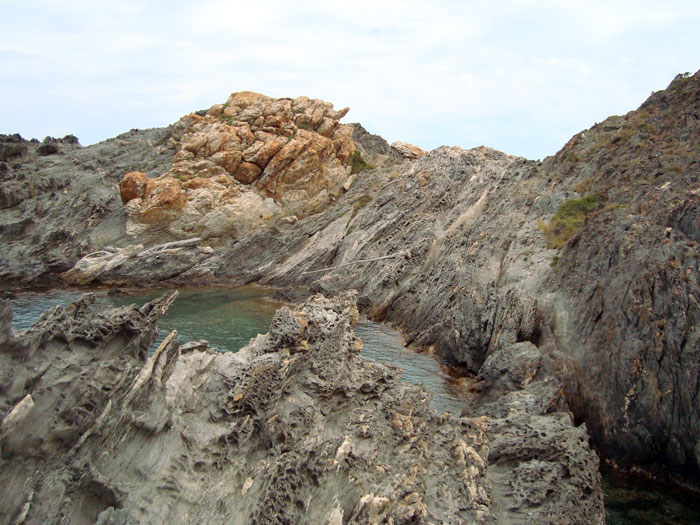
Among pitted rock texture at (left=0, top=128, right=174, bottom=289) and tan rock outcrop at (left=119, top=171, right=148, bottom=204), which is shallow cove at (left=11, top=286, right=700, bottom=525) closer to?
pitted rock texture at (left=0, top=128, right=174, bottom=289)

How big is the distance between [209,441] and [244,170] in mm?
51186

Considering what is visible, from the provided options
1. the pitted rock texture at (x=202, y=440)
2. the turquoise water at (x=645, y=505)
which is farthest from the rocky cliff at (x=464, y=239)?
the pitted rock texture at (x=202, y=440)

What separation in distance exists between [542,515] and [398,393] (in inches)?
251

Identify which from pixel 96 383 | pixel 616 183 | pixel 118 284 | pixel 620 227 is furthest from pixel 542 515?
pixel 118 284

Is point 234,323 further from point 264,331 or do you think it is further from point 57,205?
point 57,205

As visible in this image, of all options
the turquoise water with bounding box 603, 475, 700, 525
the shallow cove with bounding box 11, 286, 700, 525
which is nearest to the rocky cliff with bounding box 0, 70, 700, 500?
the turquoise water with bounding box 603, 475, 700, 525

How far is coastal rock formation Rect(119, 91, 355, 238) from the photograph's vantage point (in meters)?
55.9

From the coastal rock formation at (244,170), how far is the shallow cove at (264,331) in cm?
1022

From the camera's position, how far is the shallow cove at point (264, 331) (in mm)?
17297

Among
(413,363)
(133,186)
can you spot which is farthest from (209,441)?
(133,186)

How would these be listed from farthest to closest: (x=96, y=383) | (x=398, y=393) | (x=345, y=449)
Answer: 1. (x=398, y=393)
2. (x=345, y=449)
3. (x=96, y=383)

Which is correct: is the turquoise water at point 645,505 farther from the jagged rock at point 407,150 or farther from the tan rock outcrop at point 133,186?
the jagged rock at point 407,150

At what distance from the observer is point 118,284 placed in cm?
5059

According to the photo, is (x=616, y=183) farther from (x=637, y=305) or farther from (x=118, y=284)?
(x=118, y=284)
